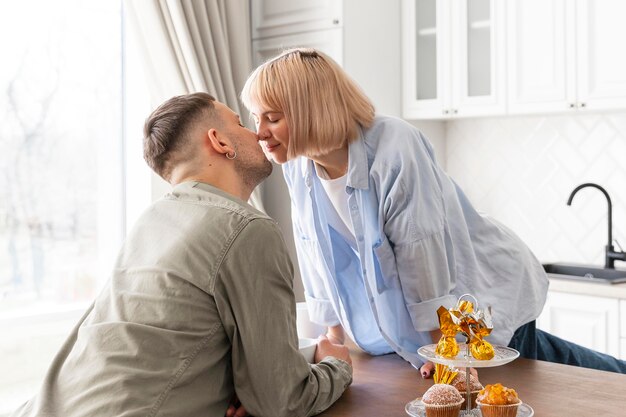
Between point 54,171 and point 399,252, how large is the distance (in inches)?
83.4

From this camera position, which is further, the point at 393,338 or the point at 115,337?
the point at 393,338

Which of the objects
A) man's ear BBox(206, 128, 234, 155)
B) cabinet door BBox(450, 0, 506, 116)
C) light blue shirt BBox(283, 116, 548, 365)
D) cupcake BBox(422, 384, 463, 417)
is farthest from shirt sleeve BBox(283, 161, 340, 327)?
cabinet door BBox(450, 0, 506, 116)

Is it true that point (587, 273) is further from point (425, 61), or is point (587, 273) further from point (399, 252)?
point (399, 252)

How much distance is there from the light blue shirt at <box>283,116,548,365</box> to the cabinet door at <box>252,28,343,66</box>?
1740 millimetres

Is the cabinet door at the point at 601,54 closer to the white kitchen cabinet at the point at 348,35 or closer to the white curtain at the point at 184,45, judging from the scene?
the white kitchen cabinet at the point at 348,35

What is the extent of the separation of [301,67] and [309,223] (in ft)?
1.30

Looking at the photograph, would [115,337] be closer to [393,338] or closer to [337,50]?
[393,338]

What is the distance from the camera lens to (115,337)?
4.83ft

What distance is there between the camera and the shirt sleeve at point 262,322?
1482mm

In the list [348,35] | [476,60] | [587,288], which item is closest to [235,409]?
[587,288]

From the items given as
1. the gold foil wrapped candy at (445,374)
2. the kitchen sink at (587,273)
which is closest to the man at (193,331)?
the gold foil wrapped candy at (445,374)

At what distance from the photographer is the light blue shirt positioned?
6.23 feet

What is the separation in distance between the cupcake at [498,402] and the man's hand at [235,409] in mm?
432

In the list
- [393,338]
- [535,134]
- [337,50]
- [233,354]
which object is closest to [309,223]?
[393,338]
